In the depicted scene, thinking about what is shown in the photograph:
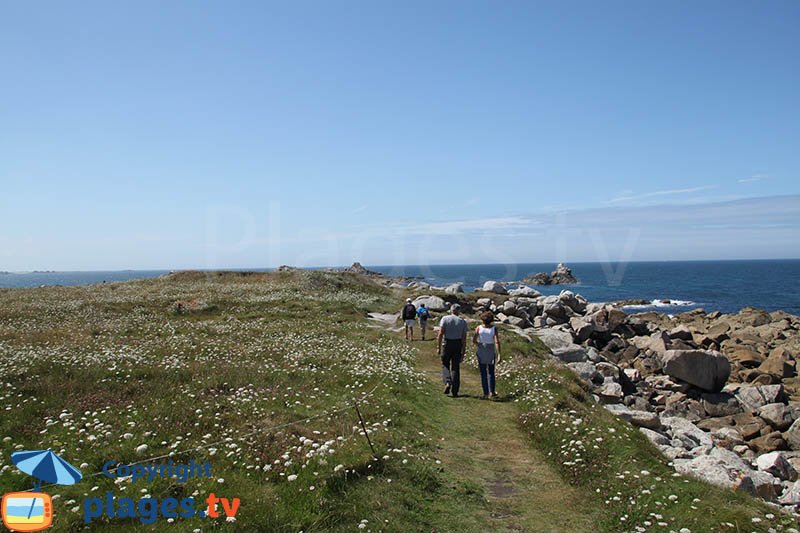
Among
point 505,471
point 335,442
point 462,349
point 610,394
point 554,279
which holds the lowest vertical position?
point 554,279

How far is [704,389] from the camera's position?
25656mm

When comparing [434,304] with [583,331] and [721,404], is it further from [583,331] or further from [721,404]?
[721,404]

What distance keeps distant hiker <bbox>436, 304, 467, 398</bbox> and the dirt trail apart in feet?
2.77

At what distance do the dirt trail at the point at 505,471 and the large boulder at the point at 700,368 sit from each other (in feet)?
51.1

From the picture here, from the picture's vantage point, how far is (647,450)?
10953 millimetres

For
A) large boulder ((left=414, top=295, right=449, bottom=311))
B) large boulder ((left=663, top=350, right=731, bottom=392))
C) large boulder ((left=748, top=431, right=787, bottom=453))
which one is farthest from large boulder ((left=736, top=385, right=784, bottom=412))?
large boulder ((left=414, top=295, right=449, bottom=311))

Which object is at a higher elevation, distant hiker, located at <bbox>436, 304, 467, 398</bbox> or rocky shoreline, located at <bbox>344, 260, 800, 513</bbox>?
distant hiker, located at <bbox>436, 304, 467, 398</bbox>

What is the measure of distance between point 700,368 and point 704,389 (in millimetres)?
1076

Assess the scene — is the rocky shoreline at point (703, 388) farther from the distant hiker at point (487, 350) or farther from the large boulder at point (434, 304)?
the distant hiker at point (487, 350)

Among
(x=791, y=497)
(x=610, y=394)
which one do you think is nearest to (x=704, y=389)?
(x=610, y=394)

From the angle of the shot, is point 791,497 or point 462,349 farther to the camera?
point 462,349

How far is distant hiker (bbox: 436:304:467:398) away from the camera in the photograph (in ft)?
54.5

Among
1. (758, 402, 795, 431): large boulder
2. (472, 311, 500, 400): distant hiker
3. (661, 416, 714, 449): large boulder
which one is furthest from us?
(758, 402, 795, 431): large boulder

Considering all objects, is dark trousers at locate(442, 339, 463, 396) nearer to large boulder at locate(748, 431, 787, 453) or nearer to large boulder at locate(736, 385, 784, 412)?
large boulder at locate(748, 431, 787, 453)
